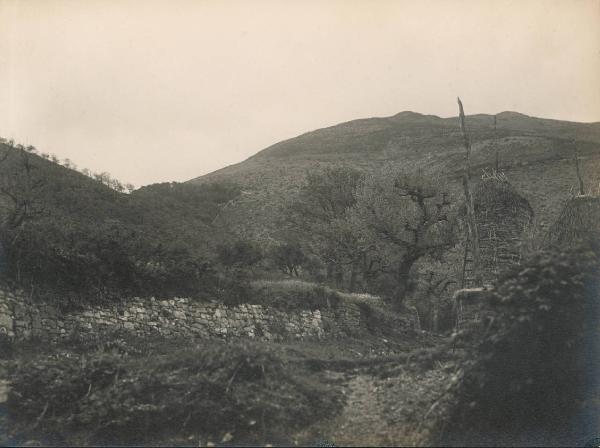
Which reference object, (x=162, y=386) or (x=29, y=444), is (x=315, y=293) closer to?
(x=162, y=386)

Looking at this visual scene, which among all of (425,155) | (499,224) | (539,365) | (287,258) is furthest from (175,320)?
(425,155)

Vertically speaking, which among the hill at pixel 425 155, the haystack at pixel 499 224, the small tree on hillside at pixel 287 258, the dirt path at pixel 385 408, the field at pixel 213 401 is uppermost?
the hill at pixel 425 155

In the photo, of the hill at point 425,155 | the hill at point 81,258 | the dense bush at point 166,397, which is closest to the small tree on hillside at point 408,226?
the hill at point 425,155

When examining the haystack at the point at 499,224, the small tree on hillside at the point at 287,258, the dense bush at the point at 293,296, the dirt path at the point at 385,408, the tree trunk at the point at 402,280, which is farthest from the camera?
the small tree on hillside at the point at 287,258

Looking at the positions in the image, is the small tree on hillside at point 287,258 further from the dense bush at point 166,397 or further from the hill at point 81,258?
the dense bush at point 166,397

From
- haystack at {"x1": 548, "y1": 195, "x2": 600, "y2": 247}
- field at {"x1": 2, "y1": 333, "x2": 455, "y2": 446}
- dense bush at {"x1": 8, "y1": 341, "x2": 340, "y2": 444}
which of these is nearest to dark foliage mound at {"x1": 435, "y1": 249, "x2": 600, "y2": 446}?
field at {"x1": 2, "y1": 333, "x2": 455, "y2": 446}

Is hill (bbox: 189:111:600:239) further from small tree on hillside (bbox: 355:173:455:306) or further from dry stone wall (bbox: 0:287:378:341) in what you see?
dry stone wall (bbox: 0:287:378:341)
